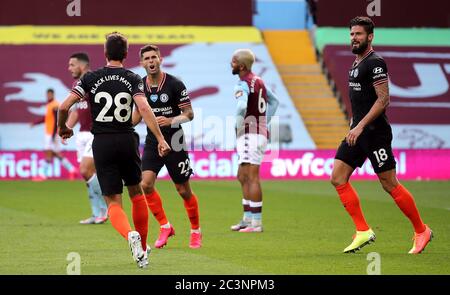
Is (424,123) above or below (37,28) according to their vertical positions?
below

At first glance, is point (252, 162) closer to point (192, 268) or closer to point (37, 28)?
point (192, 268)

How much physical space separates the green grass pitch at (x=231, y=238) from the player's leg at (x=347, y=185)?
17cm

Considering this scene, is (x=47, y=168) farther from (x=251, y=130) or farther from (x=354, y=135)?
(x=354, y=135)

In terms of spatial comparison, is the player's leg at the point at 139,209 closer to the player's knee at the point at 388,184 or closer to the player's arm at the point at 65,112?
the player's arm at the point at 65,112

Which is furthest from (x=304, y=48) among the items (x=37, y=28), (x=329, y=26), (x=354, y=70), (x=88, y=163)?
(x=354, y=70)

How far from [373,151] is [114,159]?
9.28 ft

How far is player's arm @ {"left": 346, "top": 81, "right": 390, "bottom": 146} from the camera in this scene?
35.6 feet

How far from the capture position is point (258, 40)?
35.3 meters

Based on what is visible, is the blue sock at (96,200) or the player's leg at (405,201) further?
the blue sock at (96,200)

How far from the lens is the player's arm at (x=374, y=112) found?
1086cm

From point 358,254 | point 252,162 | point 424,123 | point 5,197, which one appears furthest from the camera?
point 424,123

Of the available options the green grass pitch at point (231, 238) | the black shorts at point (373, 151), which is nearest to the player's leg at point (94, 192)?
the green grass pitch at point (231, 238)

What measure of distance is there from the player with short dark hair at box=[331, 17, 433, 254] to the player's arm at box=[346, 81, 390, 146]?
0.03 feet

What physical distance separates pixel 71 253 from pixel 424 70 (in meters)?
26.1
